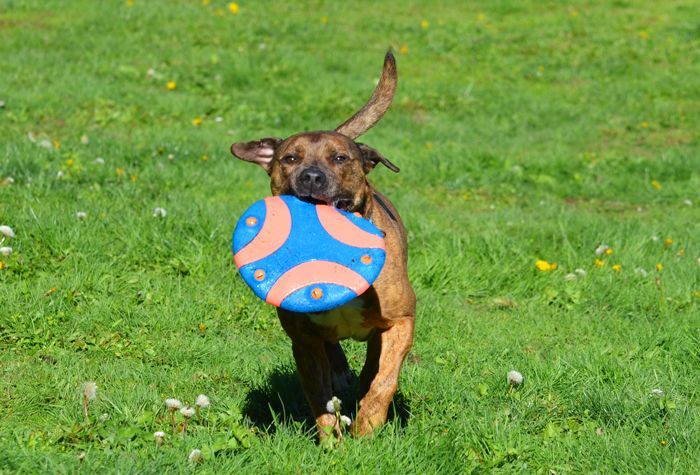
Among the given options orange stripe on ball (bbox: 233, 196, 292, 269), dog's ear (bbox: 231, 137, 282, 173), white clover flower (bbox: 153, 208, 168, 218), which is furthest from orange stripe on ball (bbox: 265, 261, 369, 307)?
white clover flower (bbox: 153, 208, 168, 218)

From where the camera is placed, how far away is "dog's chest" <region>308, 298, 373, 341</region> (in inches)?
179

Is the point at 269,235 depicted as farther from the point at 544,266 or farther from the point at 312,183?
the point at 544,266

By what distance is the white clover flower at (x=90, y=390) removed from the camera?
15.3 ft

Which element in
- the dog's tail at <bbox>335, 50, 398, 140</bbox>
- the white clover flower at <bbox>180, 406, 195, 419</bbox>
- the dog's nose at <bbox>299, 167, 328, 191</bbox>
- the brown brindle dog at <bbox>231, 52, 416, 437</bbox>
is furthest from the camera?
the dog's tail at <bbox>335, 50, 398, 140</bbox>

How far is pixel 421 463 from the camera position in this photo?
13.3ft

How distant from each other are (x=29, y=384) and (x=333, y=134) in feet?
6.55

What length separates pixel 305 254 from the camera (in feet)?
14.0

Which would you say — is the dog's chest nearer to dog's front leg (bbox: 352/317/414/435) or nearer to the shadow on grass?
dog's front leg (bbox: 352/317/414/435)

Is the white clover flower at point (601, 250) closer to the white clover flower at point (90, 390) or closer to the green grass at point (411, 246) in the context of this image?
the green grass at point (411, 246)

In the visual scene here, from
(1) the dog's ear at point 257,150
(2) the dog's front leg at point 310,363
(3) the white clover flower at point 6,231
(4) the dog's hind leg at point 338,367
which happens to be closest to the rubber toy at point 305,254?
(2) the dog's front leg at point 310,363

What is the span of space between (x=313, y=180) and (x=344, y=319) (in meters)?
0.70

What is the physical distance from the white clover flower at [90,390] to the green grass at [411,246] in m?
0.06

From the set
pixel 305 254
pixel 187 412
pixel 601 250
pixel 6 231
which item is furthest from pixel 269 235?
pixel 601 250

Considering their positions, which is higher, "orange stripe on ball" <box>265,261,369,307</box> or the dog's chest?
"orange stripe on ball" <box>265,261,369,307</box>
